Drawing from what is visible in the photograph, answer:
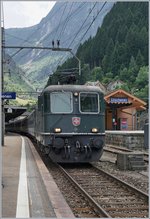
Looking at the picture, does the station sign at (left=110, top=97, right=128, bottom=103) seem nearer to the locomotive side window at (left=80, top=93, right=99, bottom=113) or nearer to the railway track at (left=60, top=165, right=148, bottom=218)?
the locomotive side window at (left=80, top=93, right=99, bottom=113)

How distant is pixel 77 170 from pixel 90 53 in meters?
104

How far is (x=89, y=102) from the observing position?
47.0 ft

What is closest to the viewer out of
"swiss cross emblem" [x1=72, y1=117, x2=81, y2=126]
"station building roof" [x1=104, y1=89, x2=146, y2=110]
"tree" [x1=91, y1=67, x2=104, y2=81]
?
"swiss cross emblem" [x1=72, y1=117, x2=81, y2=126]

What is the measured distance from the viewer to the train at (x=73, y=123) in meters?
13.8

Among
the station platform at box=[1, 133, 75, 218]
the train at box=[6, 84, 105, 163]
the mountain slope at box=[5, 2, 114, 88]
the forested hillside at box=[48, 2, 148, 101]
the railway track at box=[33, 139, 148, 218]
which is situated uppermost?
the forested hillside at box=[48, 2, 148, 101]

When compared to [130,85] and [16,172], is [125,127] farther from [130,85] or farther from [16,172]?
[130,85]

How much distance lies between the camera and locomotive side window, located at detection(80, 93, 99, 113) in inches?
560

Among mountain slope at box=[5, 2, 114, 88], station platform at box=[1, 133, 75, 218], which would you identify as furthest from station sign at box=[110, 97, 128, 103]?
station platform at box=[1, 133, 75, 218]

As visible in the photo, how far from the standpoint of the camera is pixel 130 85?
320ft

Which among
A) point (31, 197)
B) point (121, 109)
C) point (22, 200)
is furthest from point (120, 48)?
point (22, 200)

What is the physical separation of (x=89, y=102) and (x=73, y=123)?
0.95m

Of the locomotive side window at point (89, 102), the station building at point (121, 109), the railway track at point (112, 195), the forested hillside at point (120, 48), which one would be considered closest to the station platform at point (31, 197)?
the railway track at point (112, 195)

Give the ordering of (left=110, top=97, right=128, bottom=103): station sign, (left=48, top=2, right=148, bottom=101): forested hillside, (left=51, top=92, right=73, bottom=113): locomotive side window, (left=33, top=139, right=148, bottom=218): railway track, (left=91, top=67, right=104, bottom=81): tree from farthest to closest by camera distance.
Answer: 1. (left=91, top=67, right=104, bottom=81): tree
2. (left=48, top=2, right=148, bottom=101): forested hillside
3. (left=110, top=97, right=128, bottom=103): station sign
4. (left=51, top=92, right=73, bottom=113): locomotive side window
5. (left=33, top=139, right=148, bottom=218): railway track

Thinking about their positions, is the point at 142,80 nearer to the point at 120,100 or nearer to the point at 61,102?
the point at 120,100
